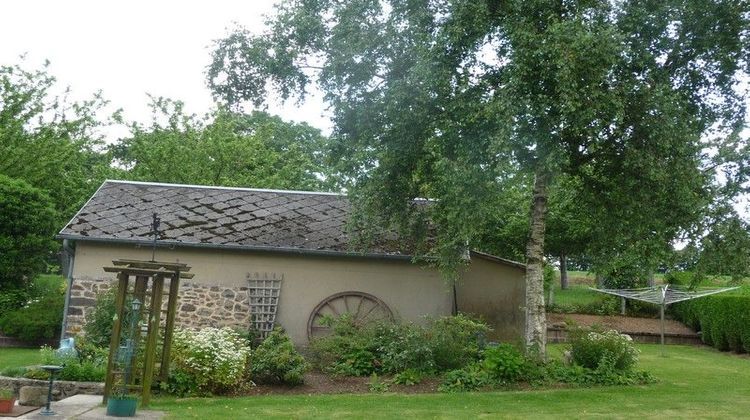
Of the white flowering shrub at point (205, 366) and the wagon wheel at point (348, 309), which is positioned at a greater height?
the wagon wheel at point (348, 309)

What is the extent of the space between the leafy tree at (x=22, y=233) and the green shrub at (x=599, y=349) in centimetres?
1513

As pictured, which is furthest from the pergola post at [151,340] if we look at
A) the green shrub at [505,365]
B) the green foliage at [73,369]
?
the green shrub at [505,365]

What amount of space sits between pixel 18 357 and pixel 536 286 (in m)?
10.7

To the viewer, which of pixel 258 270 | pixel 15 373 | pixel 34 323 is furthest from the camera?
pixel 34 323

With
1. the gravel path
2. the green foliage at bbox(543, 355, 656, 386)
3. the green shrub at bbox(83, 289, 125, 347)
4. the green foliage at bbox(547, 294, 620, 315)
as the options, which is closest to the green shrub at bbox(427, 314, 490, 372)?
the green foliage at bbox(543, 355, 656, 386)

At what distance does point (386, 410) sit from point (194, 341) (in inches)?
Answer: 133

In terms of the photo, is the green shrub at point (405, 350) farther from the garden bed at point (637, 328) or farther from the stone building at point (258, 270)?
the garden bed at point (637, 328)

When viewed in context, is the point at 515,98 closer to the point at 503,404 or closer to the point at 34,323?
the point at 503,404

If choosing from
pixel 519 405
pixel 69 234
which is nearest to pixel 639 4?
pixel 519 405

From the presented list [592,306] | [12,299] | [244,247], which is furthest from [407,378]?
[592,306]

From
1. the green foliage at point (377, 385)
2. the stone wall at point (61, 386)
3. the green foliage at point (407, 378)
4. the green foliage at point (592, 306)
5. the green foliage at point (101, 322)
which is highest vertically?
the green foliage at point (592, 306)

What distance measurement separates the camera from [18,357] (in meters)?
16.1

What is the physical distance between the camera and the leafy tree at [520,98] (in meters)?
12.3

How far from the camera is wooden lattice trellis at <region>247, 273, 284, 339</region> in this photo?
16141 millimetres
